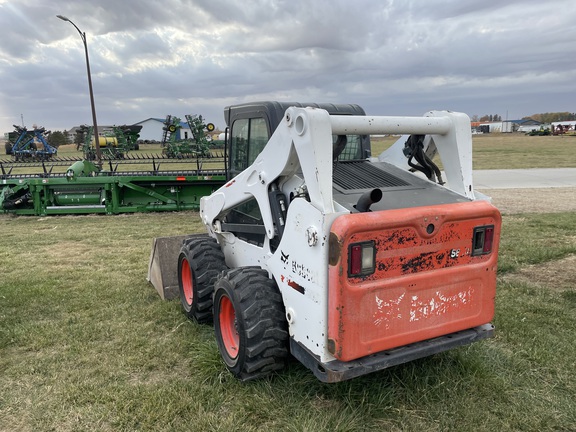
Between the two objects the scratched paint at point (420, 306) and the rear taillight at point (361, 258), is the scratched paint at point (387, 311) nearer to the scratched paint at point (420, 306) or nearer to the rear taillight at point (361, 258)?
the scratched paint at point (420, 306)

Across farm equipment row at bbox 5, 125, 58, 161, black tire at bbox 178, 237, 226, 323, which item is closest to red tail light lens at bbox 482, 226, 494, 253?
black tire at bbox 178, 237, 226, 323

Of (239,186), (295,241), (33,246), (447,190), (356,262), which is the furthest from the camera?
(33,246)

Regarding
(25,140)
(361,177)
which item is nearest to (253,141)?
(361,177)

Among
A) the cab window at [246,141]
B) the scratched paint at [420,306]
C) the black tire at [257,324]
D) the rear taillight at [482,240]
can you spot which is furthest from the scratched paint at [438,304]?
the cab window at [246,141]

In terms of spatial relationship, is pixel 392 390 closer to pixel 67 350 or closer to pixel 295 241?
pixel 295 241

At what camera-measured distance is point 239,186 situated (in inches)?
152

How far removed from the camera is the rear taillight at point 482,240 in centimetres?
312

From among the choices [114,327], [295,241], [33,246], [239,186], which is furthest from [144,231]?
[295,241]

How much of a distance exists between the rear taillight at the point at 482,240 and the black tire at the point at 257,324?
1.35 metres

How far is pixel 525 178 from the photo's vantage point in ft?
57.2

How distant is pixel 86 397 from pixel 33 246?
5.39 meters

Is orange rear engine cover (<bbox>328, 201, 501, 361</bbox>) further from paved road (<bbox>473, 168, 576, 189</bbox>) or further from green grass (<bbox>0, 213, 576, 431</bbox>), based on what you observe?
paved road (<bbox>473, 168, 576, 189</bbox>)

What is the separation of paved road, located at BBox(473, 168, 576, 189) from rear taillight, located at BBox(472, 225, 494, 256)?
12812mm

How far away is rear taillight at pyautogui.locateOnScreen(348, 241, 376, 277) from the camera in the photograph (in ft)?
8.80
